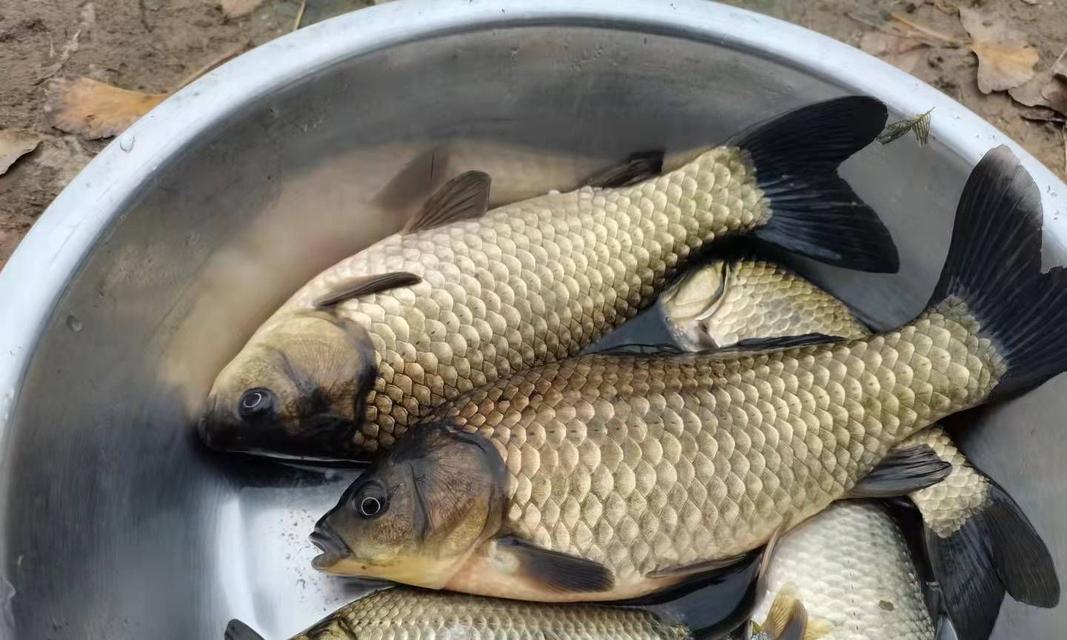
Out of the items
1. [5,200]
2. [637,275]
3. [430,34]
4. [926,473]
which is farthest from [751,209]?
[5,200]

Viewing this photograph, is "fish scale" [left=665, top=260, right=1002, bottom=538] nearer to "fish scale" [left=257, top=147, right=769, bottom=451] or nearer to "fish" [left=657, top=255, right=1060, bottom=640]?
"fish" [left=657, top=255, right=1060, bottom=640]

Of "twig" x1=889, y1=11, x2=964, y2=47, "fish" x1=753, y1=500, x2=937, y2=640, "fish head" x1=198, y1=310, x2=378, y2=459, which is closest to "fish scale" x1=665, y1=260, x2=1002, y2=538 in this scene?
"fish" x1=753, y1=500, x2=937, y2=640

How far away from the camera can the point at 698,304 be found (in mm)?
1595

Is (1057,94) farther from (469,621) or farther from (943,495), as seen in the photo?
(469,621)

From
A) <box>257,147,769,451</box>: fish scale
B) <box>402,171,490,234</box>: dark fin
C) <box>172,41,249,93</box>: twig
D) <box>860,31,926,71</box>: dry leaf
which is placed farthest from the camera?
<box>860,31,926,71</box>: dry leaf

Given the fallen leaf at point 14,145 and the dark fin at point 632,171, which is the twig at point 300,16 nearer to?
the fallen leaf at point 14,145

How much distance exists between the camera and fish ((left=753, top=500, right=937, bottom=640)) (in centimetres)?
135

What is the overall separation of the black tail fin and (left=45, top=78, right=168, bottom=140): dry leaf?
1402 millimetres

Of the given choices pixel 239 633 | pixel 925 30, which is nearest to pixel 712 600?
pixel 239 633

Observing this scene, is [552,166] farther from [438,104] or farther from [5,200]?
[5,200]

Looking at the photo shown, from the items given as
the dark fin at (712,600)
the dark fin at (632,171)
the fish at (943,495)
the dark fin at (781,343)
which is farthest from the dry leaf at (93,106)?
the dark fin at (712,600)

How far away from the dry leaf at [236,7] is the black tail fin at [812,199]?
135cm

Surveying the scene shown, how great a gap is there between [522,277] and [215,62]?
115cm

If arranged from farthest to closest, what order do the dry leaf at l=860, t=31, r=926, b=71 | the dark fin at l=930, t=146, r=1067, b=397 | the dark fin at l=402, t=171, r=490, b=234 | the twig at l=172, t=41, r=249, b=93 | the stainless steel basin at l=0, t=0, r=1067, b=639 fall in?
1. the dry leaf at l=860, t=31, r=926, b=71
2. the twig at l=172, t=41, r=249, b=93
3. the dark fin at l=402, t=171, r=490, b=234
4. the dark fin at l=930, t=146, r=1067, b=397
5. the stainless steel basin at l=0, t=0, r=1067, b=639
